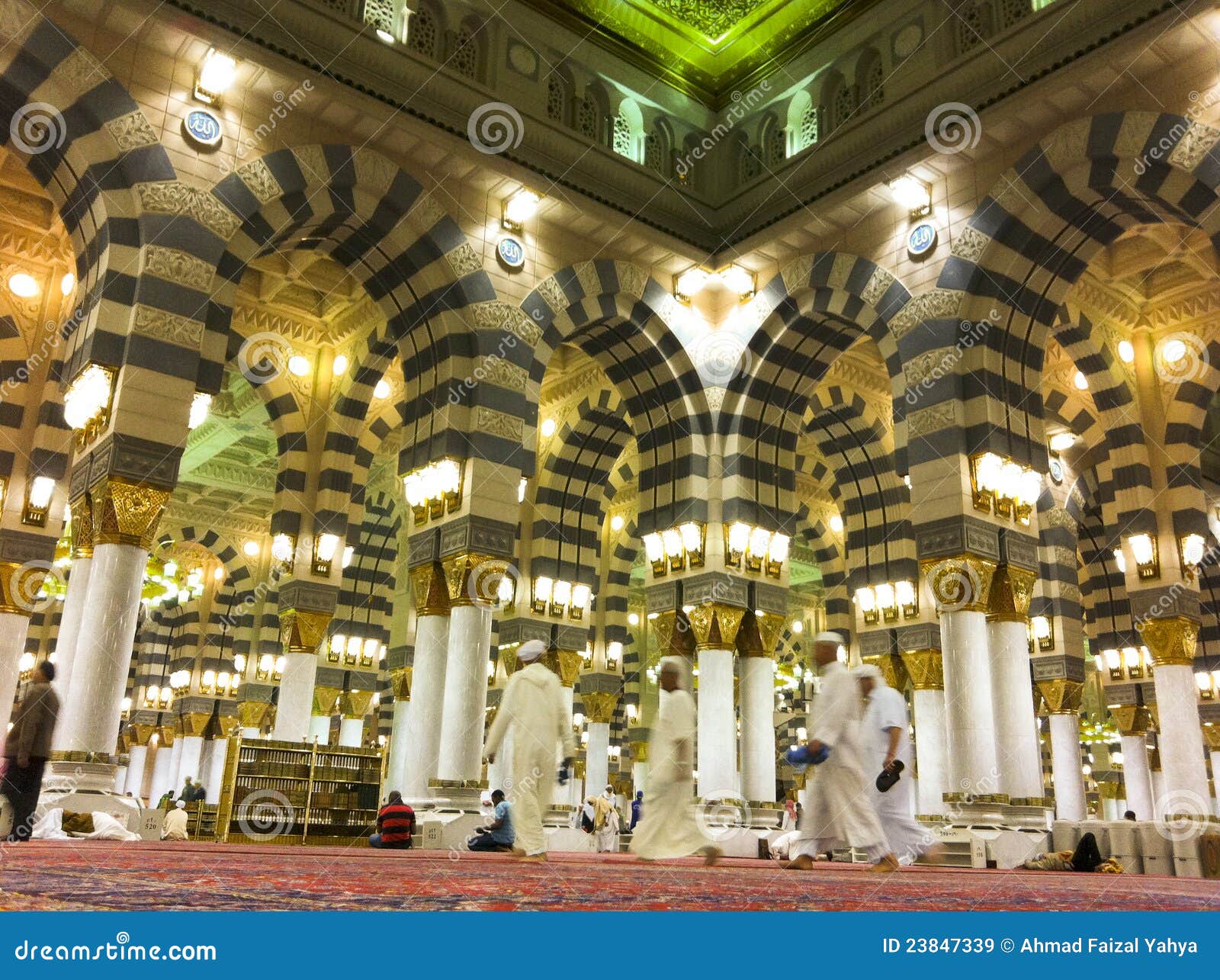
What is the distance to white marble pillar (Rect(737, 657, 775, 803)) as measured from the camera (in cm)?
1118

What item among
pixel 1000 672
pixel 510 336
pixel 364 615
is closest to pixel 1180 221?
pixel 1000 672

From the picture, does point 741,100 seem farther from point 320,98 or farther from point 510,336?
point 320,98

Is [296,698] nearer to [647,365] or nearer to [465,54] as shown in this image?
[647,365]

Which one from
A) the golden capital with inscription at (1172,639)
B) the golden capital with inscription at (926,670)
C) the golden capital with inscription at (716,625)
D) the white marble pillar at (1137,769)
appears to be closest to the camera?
the golden capital with inscription at (716,625)

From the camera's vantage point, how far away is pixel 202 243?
8.77 meters

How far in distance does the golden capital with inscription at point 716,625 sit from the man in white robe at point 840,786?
17.3 ft

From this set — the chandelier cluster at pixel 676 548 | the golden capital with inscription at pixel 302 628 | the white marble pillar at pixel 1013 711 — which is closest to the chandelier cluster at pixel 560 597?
the chandelier cluster at pixel 676 548

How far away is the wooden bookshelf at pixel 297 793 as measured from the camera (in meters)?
9.94

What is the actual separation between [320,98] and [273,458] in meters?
12.1

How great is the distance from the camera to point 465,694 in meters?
9.48

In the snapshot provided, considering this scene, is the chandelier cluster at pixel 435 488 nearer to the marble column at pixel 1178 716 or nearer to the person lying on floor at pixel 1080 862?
the person lying on floor at pixel 1080 862

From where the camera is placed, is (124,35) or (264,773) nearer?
(124,35)

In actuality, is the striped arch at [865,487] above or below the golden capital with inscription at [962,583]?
above

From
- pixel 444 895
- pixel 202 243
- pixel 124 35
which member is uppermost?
pixel 124 35
